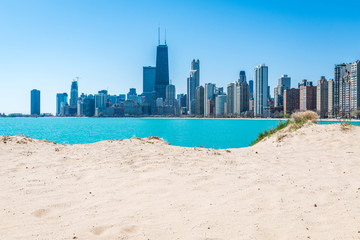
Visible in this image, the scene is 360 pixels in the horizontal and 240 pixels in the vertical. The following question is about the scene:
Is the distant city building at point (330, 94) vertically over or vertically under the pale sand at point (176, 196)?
over

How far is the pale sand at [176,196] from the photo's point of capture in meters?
3.82

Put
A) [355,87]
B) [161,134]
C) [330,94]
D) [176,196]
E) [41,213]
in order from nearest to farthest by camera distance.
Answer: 1. [41,213]
2. [176,196]
3. [161,134]
4. [355,87]
5. [330,94]

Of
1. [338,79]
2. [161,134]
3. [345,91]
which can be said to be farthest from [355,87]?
[161,134]

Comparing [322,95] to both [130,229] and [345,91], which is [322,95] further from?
[130,229]

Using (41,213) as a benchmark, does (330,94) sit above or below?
above

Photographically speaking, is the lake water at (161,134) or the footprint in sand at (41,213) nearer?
the footprint in sand at (41,213)


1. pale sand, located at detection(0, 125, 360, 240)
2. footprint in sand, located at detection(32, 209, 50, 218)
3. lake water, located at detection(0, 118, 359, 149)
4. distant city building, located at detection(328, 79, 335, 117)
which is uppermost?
distant city building, located at detection(328, 79, 335, 117)

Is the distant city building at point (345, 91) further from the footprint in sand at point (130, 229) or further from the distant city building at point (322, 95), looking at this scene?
the footprint in sand at point (130, 229)

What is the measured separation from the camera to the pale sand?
382cm

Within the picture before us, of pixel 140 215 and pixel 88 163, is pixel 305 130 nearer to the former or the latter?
pixel 88 163

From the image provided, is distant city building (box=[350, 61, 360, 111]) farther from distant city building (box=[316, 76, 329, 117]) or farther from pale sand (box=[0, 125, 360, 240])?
pale sand (box=[0, 125, 360, 240])

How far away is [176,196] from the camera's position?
17.2 feet

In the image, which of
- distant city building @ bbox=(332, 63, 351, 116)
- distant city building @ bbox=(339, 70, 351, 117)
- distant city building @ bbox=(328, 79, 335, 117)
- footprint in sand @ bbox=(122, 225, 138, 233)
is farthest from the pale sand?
distant city building @ bbox=(328, 79, 335, 117)

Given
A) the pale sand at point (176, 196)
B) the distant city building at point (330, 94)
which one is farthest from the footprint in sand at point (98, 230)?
the distant city building at point (330, 94)
